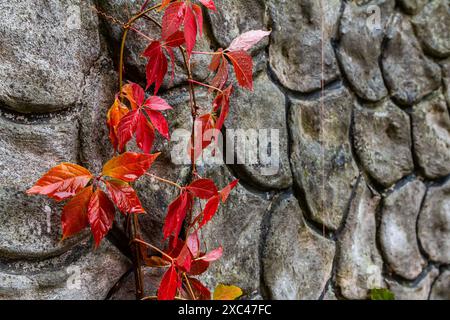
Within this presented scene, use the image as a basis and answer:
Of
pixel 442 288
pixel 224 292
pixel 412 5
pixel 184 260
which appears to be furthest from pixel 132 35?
pixel 442 288

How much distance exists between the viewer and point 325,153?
1.23 meters

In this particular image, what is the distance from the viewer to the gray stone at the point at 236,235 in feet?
3.42

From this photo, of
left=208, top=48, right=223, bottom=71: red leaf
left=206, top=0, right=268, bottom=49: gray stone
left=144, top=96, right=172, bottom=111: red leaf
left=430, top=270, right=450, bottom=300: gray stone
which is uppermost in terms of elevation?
left=206, top=0, right=268, bottom=49: gray stone

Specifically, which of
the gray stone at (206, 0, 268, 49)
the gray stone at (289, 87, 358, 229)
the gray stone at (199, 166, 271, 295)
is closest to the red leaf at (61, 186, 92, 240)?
the gray stone at (199, 166, 271, 295)

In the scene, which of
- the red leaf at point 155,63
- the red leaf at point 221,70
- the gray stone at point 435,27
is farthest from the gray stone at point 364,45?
the red leaf at point 155,63

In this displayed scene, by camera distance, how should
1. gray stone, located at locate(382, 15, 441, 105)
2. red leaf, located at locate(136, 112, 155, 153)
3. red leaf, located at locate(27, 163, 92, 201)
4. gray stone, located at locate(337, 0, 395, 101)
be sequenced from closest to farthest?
red leaf, located at locate(27, 163, 92, 201)
red leaf, located at locate(136, 112, 155, 153)
gray stone, located at locate(337, 0, 395, 101)
gray stone, located at locate(382, 15, 441, 105)

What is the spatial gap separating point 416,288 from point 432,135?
0.50 meters

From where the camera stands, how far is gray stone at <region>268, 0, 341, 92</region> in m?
1.14

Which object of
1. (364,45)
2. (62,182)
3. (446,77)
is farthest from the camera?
(446,77)

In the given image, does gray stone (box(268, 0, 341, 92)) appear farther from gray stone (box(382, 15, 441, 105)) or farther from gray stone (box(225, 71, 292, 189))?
gray stone (box(382, 15, 441, 105))

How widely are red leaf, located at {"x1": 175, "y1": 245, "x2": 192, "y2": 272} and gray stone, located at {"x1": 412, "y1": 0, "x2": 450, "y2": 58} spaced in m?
1.08

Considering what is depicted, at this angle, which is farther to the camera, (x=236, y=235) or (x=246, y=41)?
(x=236, y=235)

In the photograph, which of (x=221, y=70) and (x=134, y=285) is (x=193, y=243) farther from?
(x=221, y=70)

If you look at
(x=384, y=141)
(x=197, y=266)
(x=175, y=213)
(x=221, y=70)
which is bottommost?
(x=197, y=266)
